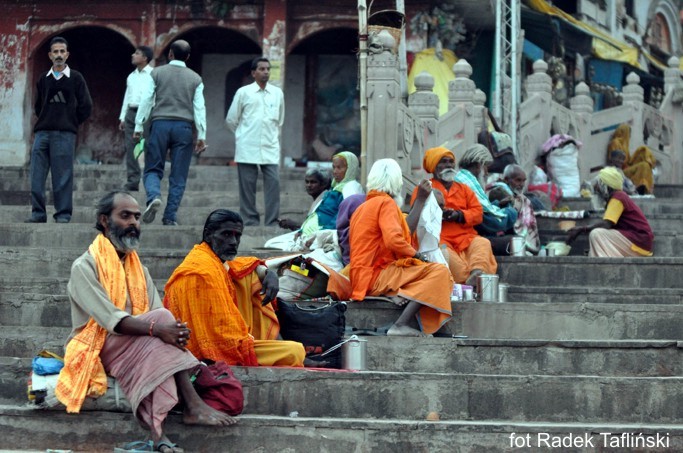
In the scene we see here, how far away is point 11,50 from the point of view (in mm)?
21969

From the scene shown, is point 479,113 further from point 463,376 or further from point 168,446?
point 168,446

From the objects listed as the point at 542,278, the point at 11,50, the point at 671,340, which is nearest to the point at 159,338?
the point at 671,340

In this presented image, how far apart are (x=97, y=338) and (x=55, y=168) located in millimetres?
5086

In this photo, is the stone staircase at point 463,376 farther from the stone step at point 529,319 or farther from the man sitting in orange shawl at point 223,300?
the man sitting in orange shawl at point 223,300

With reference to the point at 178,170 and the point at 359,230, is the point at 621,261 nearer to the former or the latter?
the point at 359,230

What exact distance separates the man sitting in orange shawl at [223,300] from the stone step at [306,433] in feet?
2.07

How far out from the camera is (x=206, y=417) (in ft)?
25.4

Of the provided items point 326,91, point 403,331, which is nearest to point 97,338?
point 403,331

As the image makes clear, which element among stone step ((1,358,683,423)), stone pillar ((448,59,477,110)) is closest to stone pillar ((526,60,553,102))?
stone pillar ((448,59,477,110))

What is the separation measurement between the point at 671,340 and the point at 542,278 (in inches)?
106

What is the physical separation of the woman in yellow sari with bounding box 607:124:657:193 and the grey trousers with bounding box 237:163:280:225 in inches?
287

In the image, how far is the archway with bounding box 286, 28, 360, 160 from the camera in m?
23.4

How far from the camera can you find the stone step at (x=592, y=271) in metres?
11.6

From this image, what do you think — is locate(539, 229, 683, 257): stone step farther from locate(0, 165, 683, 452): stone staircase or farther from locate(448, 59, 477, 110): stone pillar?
locate(448, 59, 477, 110): stone pillar
